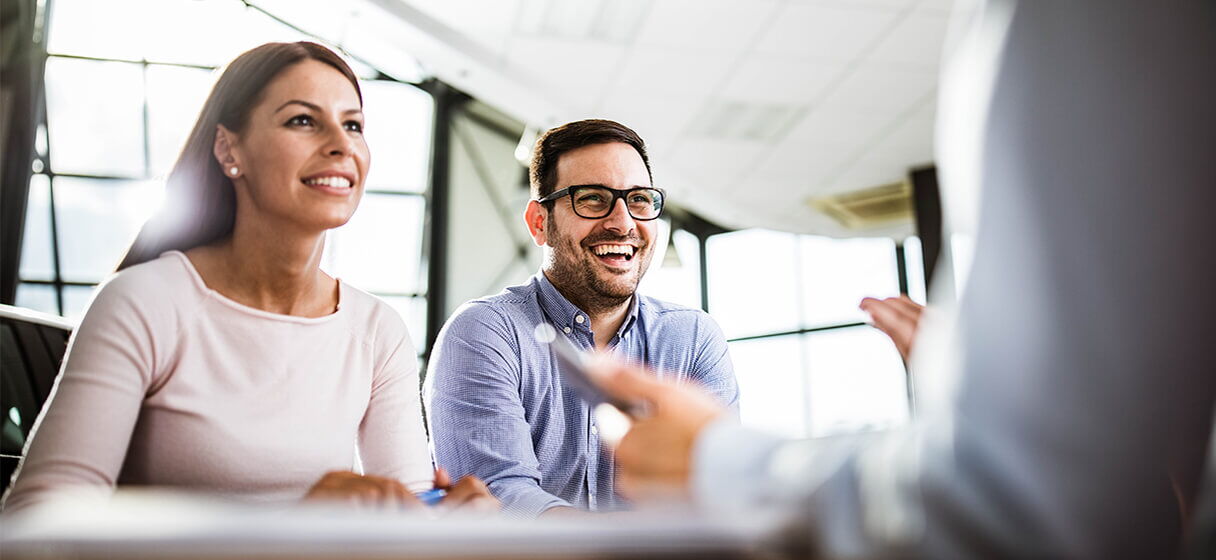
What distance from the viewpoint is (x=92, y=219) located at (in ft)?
20.2

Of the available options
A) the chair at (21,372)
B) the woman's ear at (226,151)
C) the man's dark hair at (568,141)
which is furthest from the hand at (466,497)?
the man's dark hair at (568,141)

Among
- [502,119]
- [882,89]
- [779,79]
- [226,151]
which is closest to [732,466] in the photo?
[226,151]

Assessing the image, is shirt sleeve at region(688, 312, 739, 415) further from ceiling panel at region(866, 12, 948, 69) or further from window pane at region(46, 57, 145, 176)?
window pane at region(46, 57, 145, 176)

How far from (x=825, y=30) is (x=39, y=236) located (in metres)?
5.34

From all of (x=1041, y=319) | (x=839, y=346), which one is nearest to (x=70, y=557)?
(x=1041, y=319)

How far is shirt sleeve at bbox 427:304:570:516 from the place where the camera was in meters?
1.56

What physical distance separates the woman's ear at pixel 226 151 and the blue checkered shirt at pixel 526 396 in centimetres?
60

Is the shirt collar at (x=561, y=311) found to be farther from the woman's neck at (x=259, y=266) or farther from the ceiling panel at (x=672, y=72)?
the ceiling panel at (x=672, y=72)

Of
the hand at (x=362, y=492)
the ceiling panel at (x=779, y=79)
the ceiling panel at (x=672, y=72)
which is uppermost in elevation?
the ceiling panel at (x=672, y=72)

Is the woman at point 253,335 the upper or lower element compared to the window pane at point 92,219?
lower

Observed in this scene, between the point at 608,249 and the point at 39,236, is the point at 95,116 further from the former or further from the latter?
the point at 608,249

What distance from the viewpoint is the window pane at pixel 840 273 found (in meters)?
8.36

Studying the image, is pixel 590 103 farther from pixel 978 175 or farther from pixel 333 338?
pixel 978 175

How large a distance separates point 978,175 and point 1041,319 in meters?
0.10
